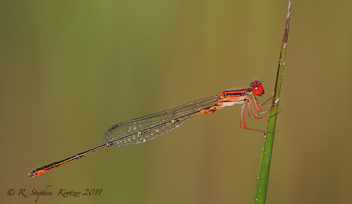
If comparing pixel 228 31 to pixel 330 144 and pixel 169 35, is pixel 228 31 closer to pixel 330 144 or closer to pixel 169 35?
pixel 169 35

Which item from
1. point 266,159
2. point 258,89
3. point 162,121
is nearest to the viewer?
point 266,159

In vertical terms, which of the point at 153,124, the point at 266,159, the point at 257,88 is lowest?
the point at 266,159

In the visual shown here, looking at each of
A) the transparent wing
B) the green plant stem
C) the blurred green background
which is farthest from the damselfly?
the green plant stem

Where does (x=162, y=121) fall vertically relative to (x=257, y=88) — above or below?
below

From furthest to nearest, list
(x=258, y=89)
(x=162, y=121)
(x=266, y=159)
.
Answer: (x=162, y=121), (x=258, y=89), (x=266, y=159)

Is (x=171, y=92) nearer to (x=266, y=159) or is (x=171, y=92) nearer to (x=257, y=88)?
(x=257, y=88)

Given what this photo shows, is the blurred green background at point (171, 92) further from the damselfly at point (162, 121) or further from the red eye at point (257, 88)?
the red eye at point (257, 88)

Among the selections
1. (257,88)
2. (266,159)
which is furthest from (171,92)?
(266,159)

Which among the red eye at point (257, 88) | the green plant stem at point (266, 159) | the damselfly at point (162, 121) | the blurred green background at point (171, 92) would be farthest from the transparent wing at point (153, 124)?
the green plant stem at point (266, 159)
